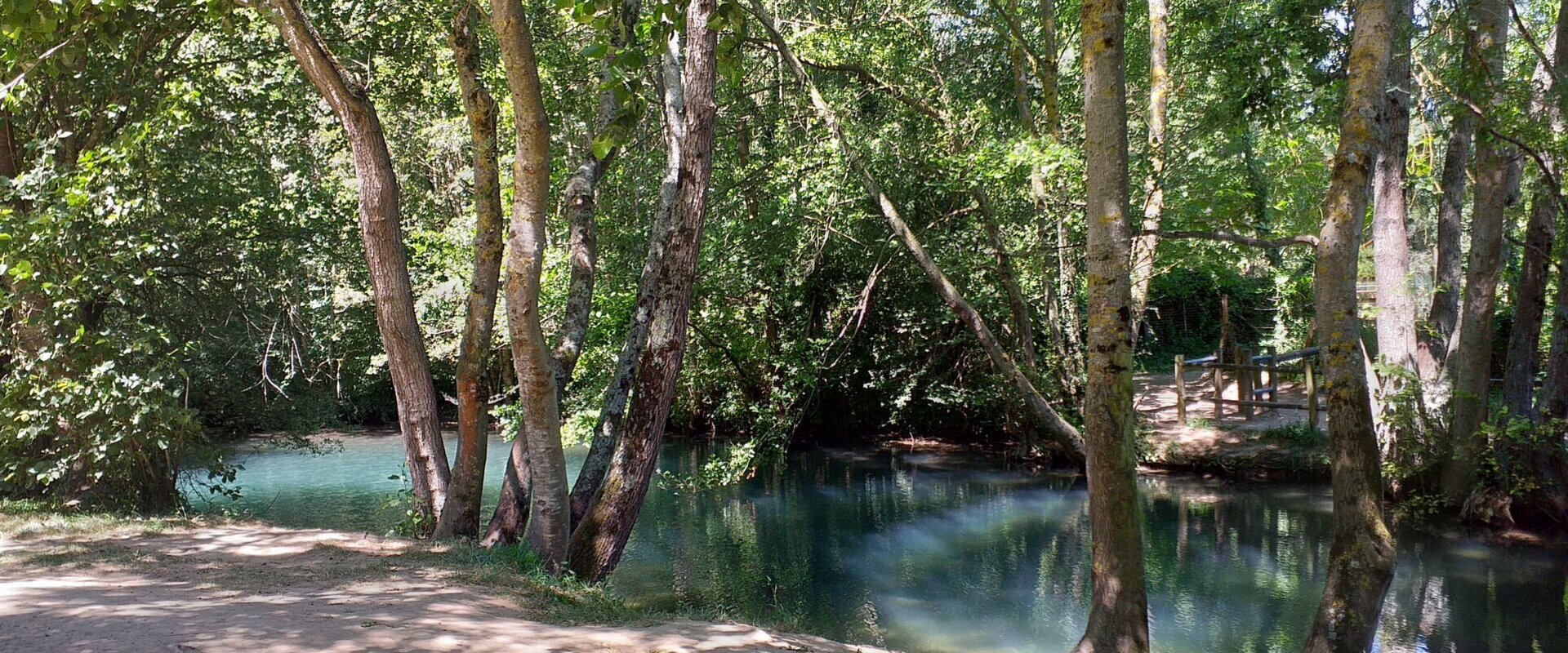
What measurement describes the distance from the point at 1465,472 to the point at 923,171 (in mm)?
7416

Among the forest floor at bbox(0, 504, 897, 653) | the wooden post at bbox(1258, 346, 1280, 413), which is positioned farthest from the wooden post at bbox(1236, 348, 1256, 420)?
the forest floor at bbox(0, 504, 897, 653)

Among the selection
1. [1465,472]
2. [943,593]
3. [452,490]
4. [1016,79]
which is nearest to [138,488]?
[452,490]

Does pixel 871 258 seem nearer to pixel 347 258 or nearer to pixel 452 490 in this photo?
pixel 347 258

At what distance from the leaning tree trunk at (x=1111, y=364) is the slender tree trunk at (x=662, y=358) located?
295 cm

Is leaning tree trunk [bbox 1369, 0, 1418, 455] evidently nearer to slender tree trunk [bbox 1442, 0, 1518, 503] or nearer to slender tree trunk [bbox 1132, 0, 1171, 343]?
slender tree trunk [bbox 1442, 0, 1518, 503]

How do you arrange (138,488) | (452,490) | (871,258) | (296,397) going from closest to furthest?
(452,490) → (138,488) → (296,397) → (871,258)

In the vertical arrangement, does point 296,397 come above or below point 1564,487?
above

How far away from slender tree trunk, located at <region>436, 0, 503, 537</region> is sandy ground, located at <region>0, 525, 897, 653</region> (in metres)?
0.76

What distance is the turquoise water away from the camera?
882 cm

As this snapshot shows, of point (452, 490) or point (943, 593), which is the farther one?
point (943, 593)

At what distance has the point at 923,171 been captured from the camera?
14.1 meters

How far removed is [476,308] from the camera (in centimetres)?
774

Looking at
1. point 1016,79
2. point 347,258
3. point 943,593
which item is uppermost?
point 1016,79

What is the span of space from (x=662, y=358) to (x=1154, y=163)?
759 cm
